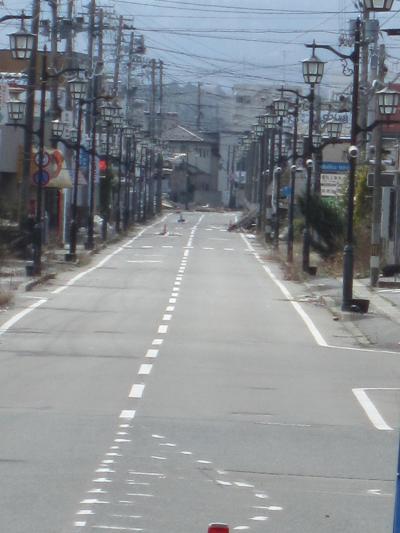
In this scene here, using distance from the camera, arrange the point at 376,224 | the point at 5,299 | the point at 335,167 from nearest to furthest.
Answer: the point at 5,299 → the point at 376,224 → the point at 335,167

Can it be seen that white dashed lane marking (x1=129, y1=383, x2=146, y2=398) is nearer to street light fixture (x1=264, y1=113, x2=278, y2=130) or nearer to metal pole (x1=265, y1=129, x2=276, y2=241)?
street light fixture (x1=264, y1=113, x2=278, y2=130)

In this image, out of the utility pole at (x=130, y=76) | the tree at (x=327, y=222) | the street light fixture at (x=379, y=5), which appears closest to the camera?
the street light fixture at (x=379, y=5)

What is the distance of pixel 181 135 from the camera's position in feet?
560

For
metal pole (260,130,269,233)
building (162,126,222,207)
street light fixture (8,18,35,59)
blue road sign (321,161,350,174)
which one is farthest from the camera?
building (162,126,222,207)

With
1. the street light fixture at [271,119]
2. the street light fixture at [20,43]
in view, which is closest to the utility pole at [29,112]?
the street light fixture at [20,43]

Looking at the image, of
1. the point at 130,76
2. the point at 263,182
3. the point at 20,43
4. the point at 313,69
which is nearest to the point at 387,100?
the point at 313,69

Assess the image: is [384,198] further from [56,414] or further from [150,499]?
[150,499]

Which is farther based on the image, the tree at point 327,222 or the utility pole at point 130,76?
the utility pole at point 130,76

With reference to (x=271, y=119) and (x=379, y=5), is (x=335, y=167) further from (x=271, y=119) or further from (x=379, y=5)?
(x=379, y=5)

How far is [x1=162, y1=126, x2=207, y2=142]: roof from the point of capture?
556 feet

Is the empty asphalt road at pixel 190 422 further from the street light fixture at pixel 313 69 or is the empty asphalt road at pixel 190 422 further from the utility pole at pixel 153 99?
the utility pole at pixel 153 99

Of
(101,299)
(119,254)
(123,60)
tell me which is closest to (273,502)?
(101,299)

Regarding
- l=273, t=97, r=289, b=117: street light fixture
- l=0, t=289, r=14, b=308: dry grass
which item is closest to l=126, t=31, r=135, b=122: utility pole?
l=273, t=97, r=289, b=117: street light fixture

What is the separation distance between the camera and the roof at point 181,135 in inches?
6673
